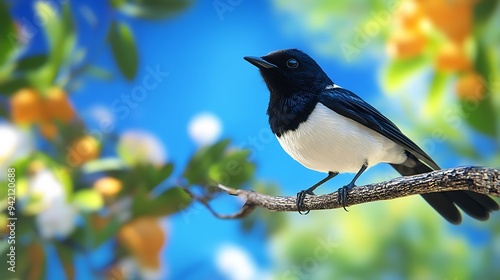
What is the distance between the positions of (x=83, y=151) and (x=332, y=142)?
1265 millimetres

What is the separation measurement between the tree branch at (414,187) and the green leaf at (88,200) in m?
0.98

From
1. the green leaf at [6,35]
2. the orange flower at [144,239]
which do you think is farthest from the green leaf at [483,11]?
the green leaf at [6,35]

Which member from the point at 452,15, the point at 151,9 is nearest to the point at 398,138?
the point at 452,15

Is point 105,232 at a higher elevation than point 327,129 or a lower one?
lower

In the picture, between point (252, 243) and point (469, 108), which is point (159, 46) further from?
point (469, 108)

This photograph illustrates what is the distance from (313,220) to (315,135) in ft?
2.73

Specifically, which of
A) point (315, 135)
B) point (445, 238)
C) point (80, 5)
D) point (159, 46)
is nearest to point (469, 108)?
point (445, 238)

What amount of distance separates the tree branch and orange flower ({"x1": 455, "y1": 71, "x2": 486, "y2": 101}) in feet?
3.45

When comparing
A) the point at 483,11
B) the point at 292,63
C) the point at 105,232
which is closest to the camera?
the point at 292,63

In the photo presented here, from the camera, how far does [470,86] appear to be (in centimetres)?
224

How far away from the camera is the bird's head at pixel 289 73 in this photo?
160cm

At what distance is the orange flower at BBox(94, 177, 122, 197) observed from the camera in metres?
2.37

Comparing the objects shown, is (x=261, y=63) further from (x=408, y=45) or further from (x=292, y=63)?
(x=408, y=45)

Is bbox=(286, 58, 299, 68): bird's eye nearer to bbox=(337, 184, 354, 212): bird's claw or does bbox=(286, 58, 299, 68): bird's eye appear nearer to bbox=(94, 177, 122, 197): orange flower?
bbox=(337, 184, 354, 212): bird's claw
